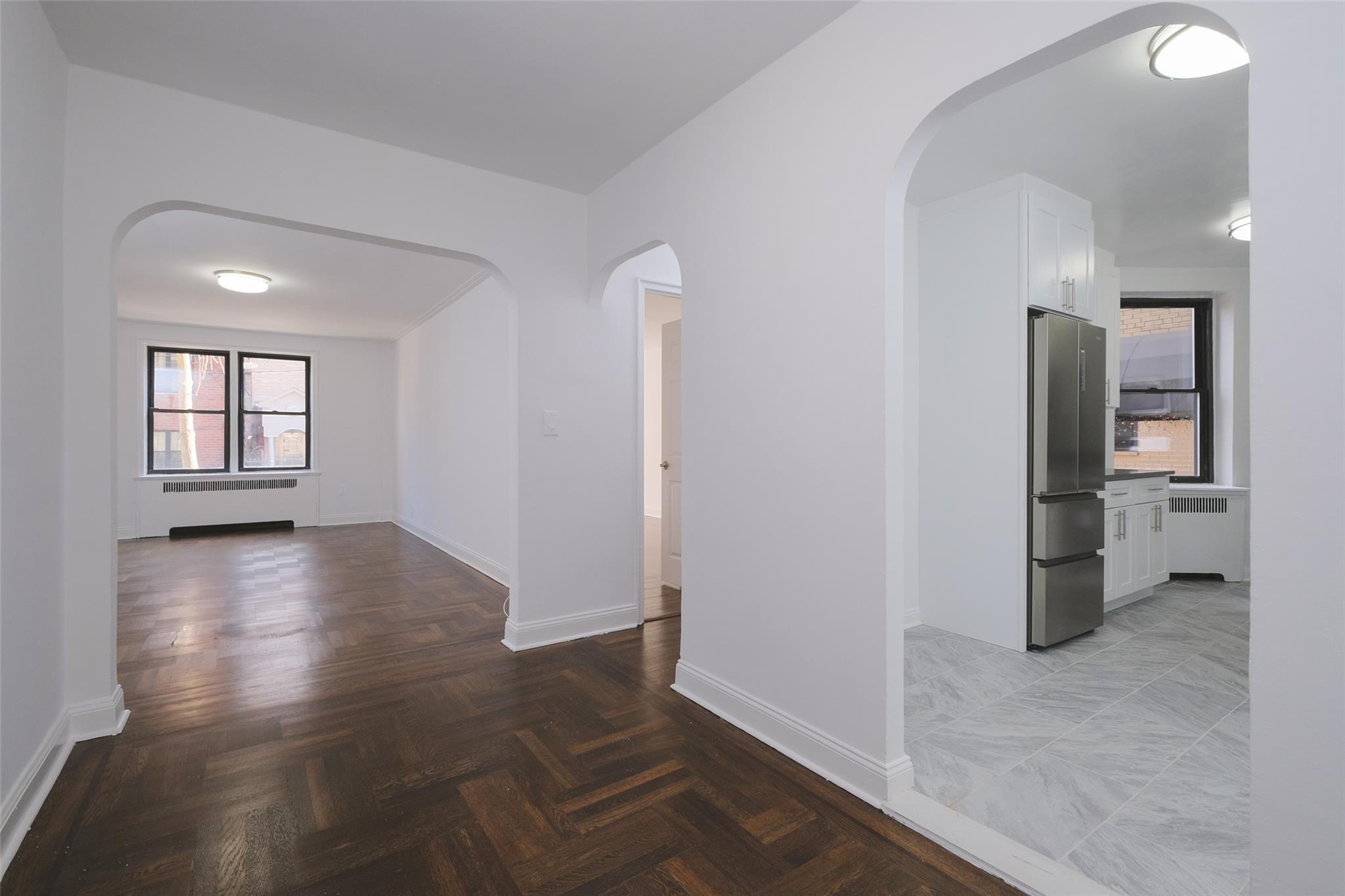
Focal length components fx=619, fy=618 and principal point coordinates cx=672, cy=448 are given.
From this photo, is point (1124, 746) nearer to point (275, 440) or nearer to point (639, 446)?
point (639, 446)

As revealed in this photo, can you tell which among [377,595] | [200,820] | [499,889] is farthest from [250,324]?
[499,889]

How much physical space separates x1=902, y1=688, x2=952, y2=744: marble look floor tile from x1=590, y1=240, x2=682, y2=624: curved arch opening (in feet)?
4.70

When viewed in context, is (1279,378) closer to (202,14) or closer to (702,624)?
(702,624)

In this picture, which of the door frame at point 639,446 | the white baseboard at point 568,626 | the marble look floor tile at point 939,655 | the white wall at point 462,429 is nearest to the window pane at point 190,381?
the white wall at point 462,429

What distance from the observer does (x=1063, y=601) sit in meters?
3.30

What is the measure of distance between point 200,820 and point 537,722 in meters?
1.05

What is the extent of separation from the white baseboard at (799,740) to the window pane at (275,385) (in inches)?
295

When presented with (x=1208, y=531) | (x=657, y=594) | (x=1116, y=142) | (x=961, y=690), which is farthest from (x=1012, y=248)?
(x=1208, y=531)

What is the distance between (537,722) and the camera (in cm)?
243

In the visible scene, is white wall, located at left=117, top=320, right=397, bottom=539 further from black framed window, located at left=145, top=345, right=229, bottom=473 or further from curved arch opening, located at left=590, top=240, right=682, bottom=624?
curved arch opening, located at left=590, top=240, right=682, bottom=624

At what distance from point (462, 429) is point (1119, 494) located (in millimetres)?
5118

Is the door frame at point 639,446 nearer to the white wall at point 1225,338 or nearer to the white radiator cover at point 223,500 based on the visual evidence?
the white wall at point 1225,338

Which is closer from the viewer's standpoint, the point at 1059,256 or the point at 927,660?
the point at 927,660

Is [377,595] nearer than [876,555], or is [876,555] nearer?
[876,555]
